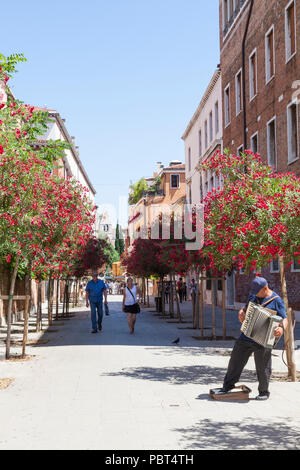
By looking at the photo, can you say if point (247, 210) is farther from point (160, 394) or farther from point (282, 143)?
point (282, 143)

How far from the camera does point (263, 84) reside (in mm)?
27438

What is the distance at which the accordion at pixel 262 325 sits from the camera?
329 inches

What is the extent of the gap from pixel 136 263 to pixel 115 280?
7425 centimetres

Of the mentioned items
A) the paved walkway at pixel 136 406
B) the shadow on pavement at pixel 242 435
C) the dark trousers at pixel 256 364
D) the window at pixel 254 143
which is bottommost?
the shadow on pavement at pixel 242 435

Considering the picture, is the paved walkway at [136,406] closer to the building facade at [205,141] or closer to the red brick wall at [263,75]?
the red brick wall at [263,75]

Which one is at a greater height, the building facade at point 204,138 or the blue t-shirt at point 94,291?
the building facade at point 204,138

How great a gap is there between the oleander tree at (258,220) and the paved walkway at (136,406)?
1.91 m

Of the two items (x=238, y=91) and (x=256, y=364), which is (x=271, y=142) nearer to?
(x=238, y=91)

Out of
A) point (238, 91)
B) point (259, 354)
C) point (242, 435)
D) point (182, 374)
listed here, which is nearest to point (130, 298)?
point (182, 374)

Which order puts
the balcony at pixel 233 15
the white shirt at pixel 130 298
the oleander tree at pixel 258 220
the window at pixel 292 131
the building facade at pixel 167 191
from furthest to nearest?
1. the building facade at pixel 167 191
2. the balcony at pixel 233 15
3. the window at pixel 292 131
4. the white shirt at pixel 130 298
5. the oleander tree at pixel 258 220

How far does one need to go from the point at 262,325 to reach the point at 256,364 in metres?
0.53

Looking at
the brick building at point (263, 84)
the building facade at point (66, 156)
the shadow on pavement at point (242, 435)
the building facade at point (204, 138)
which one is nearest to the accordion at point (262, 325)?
the shadow on pavement at point (242, 435)

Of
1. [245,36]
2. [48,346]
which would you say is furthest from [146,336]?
[245,36]
